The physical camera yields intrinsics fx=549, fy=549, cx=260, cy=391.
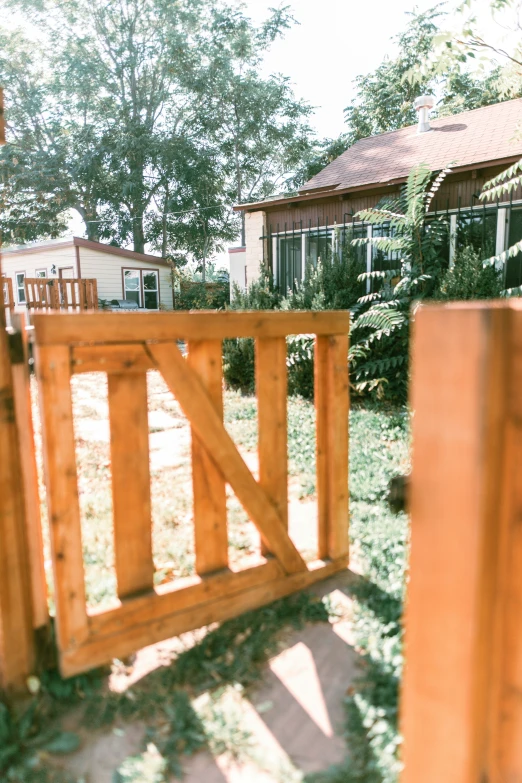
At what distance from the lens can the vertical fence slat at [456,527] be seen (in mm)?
849

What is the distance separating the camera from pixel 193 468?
2406 millimetres

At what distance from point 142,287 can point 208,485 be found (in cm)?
2078

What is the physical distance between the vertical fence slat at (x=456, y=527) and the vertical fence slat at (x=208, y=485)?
1.55 metres

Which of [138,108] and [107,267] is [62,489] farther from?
[138,108]

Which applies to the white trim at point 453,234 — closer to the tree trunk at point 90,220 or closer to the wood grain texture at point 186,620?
the wood grain texture at point 186,620

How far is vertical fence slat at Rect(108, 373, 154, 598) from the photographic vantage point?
2.20 metres

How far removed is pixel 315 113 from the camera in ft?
101

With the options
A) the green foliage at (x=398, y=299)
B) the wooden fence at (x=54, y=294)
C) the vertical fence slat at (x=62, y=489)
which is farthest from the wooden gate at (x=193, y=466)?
the wooden fence at (x=54, y=294)

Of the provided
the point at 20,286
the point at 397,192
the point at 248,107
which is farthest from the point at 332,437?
the point at 248,107

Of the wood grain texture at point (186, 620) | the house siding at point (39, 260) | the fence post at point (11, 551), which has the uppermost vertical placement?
the house siding at point (39, 260)

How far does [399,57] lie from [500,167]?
2539 centimetres

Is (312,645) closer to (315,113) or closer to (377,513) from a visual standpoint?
(377,513)

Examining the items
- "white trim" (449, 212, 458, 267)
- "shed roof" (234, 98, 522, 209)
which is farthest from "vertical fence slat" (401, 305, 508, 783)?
"shed roof" (234, 98, 522, 209)

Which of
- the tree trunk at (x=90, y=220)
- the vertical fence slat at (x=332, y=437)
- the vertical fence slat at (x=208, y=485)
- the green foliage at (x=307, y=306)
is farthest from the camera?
the tree trunk at (x=90, y=220)
